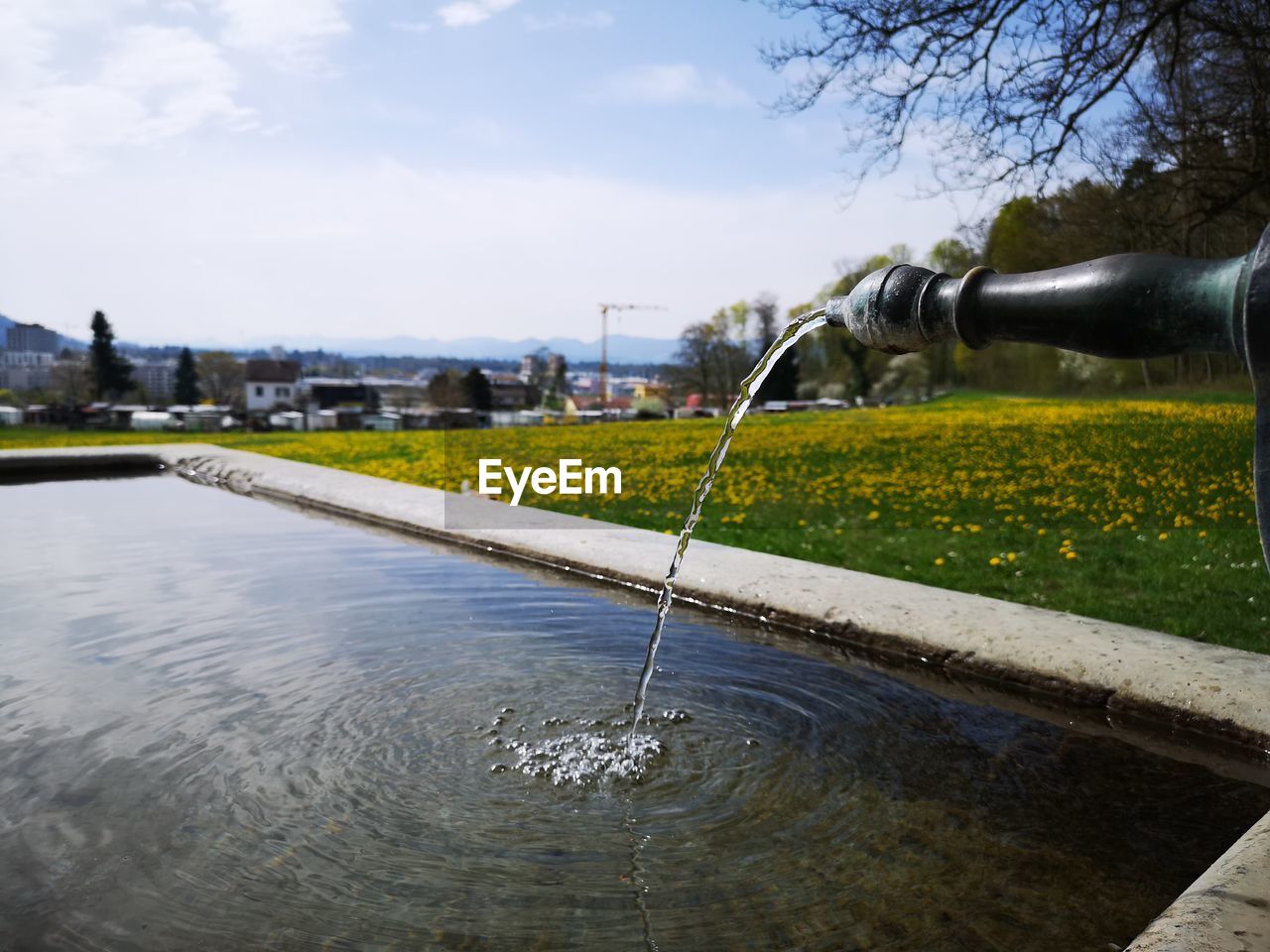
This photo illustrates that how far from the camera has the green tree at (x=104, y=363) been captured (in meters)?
61.2

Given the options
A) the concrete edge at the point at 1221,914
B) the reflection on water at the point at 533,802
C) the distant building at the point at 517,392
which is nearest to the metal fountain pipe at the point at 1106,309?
the concrete edge at the point at 1221,914

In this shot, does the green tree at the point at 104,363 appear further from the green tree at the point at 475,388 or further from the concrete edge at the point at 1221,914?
the concrete edge at the point at 1221,914

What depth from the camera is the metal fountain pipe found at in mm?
1571

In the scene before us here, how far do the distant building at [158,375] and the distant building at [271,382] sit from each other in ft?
22.8

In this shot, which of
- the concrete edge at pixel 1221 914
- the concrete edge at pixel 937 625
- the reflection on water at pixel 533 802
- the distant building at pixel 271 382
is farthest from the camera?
the distant building at pixel 271 382

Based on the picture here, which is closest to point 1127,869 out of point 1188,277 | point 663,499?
point 1188,277

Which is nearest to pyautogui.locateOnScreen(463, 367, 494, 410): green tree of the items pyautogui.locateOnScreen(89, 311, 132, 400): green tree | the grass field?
pyautogui.locateOnScreen(89, 311, 132, 400): green tree

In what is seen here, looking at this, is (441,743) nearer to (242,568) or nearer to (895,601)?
(895,601)

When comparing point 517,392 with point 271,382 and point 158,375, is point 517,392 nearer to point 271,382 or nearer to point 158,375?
point 271,382

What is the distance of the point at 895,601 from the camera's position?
5414 mm

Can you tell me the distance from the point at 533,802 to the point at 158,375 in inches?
4153

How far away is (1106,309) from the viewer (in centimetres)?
184

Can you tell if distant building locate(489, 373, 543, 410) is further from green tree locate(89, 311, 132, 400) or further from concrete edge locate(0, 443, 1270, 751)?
concrete edge locate(0, 443, 1270, 751)

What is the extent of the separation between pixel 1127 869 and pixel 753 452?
12.6 metres
